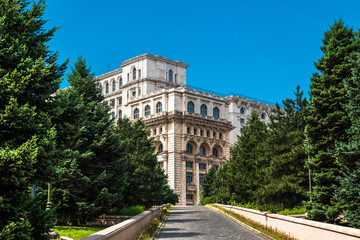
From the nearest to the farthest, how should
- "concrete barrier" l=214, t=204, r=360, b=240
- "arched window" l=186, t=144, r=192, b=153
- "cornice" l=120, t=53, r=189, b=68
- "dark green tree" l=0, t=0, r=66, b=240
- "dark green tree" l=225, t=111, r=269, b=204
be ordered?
"dark green tree" l=0, t=0, r=66, b=240 < "concrete barrier" l=214, t=204, r=360, b=240 < "dark green tree" l=225, t=111, r=269, b=204 < "arched window" l=186, t=144, r=192, b=153 < "cornice" l=120, t=53, r=189, b=68

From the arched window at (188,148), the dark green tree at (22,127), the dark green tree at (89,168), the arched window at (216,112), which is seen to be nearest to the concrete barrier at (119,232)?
the dark green tree at (22,127)

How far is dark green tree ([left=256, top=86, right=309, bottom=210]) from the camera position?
93.5 ft

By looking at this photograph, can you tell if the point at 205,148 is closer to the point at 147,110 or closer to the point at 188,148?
the point at 188,148

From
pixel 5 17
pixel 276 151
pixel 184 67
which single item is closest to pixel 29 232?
pixel 5 17

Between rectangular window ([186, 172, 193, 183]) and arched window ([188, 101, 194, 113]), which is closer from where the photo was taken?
rectangular window ([186, 172, 193, 183])

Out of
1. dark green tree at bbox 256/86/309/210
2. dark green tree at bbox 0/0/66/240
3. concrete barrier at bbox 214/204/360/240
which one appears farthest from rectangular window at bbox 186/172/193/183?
dark green tree at bbox 0/0/66/240

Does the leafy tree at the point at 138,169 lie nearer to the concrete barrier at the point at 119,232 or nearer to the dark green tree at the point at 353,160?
the concrete barrier at the point at 119,232

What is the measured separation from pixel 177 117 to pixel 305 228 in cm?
7384

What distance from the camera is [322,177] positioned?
71.0 ft

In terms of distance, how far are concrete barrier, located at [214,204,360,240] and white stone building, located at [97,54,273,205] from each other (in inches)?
2534

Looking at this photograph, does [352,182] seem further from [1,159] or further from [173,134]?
[173,134]

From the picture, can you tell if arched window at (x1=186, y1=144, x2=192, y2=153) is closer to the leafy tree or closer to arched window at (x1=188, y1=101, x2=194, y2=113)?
arched window at (x1=188, y1=101, x2=194, y2=113)

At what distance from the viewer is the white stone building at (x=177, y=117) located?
8991cm

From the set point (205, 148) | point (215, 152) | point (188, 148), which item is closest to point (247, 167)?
point (188, 148)
